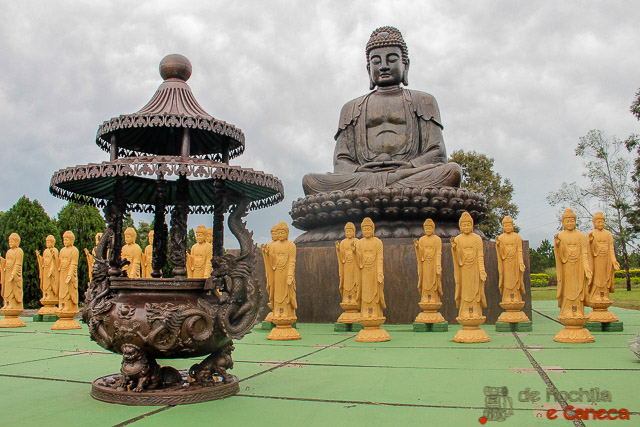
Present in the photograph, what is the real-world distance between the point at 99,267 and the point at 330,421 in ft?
7.57

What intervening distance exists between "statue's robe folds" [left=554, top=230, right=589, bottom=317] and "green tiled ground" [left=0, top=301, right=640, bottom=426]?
495 mm

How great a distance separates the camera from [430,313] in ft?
25.6

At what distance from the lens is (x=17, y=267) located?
1021cm

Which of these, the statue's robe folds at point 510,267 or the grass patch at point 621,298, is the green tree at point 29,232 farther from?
the grass patch at point 621,298

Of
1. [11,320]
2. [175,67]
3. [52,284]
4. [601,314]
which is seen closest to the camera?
[175,67]

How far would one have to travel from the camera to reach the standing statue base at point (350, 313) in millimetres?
7797

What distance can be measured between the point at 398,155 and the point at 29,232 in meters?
12.8

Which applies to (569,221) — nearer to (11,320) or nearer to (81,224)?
(11,320)

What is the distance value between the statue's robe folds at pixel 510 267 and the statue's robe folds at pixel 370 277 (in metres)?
1.93

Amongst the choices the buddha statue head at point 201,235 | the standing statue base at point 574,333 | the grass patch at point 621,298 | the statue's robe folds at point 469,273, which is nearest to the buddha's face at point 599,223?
the standing statue base at point 574,333

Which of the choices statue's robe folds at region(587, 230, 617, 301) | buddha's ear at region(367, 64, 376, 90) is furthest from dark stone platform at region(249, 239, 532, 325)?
buddha's ear at region(367, 64, 376, 90)

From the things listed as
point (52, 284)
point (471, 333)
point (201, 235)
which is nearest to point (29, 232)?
point (52, 284)

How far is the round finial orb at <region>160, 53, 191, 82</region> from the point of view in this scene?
4.61 metres

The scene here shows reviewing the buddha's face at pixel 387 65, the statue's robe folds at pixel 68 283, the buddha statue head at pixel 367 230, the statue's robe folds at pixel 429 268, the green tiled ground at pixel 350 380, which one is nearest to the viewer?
the green tiled ground at pixel 350 380
